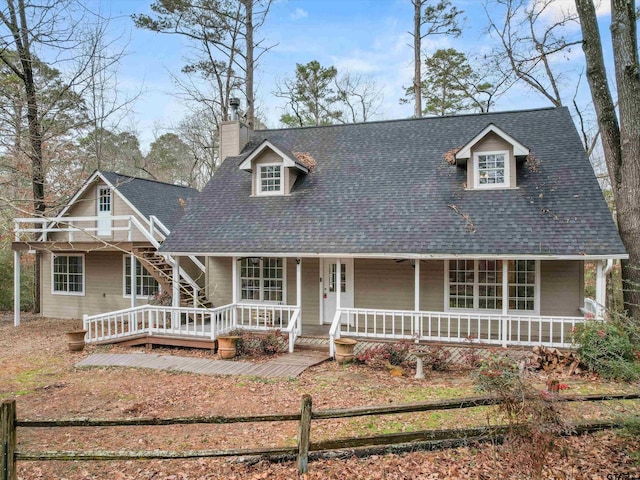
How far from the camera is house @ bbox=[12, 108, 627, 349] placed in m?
10.7

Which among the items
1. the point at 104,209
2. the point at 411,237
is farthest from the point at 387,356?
the point at 104,209

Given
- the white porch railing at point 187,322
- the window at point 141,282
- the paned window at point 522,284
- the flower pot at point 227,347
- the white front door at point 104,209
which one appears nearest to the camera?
the flower pot at point 227,347

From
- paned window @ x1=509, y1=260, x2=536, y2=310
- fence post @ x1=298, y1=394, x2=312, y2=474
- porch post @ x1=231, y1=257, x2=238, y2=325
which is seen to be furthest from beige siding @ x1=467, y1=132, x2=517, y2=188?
fence post @ x1=298, y1=394, x2=312, y2=474

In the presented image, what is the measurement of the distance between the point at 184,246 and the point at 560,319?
10550 millimetres

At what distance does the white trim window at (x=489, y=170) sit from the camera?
1222 cm

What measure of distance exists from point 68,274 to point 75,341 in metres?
7.15

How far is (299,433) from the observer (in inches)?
197

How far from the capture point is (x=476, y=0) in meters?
18.8

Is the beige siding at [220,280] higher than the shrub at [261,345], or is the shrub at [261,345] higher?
the beige siding at [220,280]

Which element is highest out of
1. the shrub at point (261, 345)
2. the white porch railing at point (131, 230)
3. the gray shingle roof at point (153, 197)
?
the gray shingle roof at point (153, 197)

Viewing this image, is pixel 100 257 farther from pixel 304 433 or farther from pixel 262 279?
pixel 304 433

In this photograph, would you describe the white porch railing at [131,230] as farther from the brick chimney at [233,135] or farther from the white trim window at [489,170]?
the white trim window at [489,170]

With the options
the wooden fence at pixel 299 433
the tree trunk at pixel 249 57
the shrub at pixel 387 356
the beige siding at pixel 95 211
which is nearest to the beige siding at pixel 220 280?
the beige siding at pixel 95 211

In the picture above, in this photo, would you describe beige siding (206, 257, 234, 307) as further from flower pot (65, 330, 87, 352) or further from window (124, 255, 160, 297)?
flower pot (65, 330, 87, 352)
